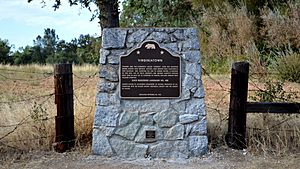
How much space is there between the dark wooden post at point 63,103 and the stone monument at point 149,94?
40cm

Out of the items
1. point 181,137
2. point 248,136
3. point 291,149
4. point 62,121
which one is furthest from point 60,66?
point 291,149

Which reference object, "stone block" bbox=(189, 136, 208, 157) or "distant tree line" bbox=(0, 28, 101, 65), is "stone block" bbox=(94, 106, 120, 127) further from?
"distant tree line" bbox=(0, 28, 101, 65)

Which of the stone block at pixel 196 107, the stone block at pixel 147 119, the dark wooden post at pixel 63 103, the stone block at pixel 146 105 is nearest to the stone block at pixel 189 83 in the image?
the stone block at pixel 196 107

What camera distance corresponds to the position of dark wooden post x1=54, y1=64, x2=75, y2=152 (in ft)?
18.5

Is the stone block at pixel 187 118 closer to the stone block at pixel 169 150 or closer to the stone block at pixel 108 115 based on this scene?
the stone block at pixel 169 150

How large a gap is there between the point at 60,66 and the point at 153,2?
1290 cm

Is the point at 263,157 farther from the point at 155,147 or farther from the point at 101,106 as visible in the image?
the point at 101,106

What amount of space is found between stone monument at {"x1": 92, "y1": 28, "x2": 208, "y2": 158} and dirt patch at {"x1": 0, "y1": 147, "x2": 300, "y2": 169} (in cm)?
15

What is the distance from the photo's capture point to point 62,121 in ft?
18.6

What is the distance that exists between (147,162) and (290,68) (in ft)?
22.0

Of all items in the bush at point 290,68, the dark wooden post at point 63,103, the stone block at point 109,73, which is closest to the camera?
the stone block at point 109,73

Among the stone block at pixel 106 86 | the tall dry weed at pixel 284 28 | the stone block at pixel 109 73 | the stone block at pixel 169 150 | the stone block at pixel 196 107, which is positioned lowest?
the stone block at pixel 169 150

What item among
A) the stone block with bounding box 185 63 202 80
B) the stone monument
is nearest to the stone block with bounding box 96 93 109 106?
the stone monument

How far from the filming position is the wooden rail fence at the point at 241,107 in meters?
5.66
